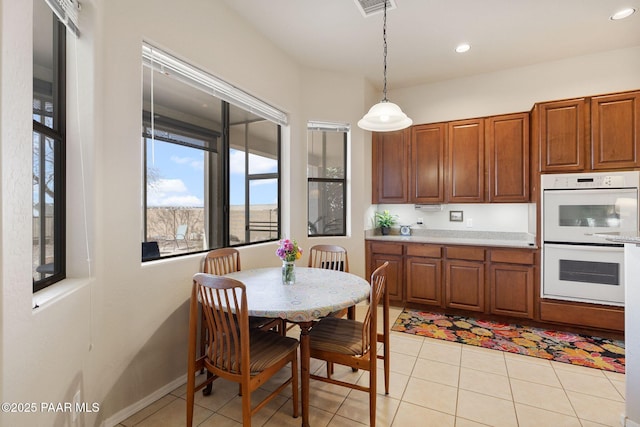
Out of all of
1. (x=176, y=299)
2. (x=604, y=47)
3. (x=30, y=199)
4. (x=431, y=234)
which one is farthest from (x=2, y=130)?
(x=604, y=47)

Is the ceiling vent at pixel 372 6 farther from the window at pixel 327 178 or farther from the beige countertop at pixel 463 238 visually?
the beige countertop at pixel 463 238

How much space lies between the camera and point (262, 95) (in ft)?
10.1

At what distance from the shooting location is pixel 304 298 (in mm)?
1845

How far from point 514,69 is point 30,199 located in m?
4.83

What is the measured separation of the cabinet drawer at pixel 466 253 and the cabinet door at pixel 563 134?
1117 millimetres

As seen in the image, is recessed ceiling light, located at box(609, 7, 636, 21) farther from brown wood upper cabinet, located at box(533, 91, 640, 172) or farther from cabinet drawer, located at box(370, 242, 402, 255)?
cabinet drawer, located at box(370, 242, 402, 255)

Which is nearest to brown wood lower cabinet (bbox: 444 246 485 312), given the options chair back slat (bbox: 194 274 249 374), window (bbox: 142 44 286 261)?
window (bbox: 142 44 286 261)

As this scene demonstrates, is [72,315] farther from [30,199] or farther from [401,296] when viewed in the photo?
[401,296]

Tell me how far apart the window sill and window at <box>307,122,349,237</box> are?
2.60 meters

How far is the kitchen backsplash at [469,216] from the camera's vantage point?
12.4 feet

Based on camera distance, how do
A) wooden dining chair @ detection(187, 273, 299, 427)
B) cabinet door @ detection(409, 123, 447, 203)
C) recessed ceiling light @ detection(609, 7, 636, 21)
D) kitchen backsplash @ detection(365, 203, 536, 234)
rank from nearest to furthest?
wooden dining chair @ detection(187, 273, 299, 427) < recessed ceiling light @ detection(609, 7, 636, 21) < kitchen backsplash @ detection(365, 203, 536, 234) < cabinet door @ detection(409, 123, 447, 203)

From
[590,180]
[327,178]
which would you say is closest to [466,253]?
[590,180]

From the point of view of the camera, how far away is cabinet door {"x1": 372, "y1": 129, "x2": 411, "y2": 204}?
4090mm

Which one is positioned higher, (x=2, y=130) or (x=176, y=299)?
(x=2, y=130)
